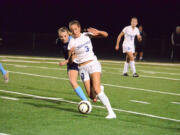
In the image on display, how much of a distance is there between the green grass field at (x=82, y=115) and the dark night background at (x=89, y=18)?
20.5m

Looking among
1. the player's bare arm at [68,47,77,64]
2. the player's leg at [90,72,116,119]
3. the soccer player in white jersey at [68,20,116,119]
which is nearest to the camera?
the player's leg at [90,72,116,119]

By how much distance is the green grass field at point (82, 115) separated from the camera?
7.95 m

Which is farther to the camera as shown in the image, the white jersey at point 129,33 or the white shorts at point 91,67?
the white jersey at point 129,33

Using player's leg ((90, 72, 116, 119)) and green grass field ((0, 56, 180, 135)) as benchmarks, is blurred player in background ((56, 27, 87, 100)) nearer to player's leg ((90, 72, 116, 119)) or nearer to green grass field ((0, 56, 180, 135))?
green grass field ((0, 56, 180, 135))

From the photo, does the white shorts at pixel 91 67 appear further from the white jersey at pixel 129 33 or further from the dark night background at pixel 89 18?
the dark night background at pixel 89 18

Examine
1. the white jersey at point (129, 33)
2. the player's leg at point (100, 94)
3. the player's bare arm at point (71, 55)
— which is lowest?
the player's leg at point (100, 94)

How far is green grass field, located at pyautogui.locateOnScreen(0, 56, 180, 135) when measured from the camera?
7.95m

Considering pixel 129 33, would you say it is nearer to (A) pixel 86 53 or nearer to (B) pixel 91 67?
(A) pixel 86 53

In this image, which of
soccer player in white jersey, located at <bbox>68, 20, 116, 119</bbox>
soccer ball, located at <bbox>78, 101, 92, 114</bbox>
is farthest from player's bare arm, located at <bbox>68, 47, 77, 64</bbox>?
soccer ball, located at <bbox>78, 101, 92, 114</bbox>

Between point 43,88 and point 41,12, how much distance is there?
3042 centimetres

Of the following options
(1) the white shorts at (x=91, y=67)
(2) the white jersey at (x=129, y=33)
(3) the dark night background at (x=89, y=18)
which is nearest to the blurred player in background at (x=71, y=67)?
(1) the white shorts at (x=91, y=67)

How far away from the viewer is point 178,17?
119 ft

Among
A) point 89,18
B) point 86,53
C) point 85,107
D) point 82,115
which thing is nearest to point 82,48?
point 86,53

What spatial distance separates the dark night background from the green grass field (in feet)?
67.2
